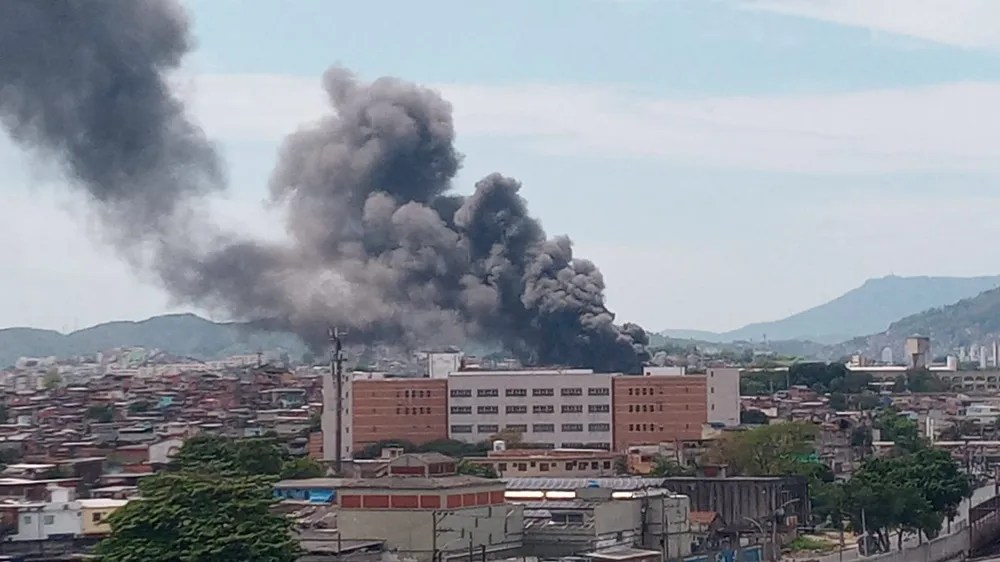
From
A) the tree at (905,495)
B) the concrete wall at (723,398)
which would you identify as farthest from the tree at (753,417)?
the tree at (905,495)

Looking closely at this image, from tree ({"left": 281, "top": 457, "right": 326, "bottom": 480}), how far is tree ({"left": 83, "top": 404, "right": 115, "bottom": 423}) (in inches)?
1260

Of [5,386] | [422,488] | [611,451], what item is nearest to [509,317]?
[611,451]

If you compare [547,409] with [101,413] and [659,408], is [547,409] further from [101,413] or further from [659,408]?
[101,413]

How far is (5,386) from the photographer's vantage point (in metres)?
138

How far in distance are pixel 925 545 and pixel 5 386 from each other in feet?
316

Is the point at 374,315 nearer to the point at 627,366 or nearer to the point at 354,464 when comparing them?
the point at 627,366

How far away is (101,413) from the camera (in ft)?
310

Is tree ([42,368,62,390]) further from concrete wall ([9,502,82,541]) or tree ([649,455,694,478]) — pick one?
concrete wall ([9,502,82,541])

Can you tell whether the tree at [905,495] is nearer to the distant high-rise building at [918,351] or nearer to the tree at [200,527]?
the tree at [200,527]

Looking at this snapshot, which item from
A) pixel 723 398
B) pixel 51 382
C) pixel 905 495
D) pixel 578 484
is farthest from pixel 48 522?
pixel 51 382

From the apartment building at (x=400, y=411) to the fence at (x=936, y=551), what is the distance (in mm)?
28067

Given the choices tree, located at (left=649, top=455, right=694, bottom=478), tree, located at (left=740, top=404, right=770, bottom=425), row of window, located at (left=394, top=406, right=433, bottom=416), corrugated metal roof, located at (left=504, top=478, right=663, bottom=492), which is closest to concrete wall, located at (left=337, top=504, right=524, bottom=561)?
corrugated metal roof, located at (left=504, top=478, right=663, bottom=492)

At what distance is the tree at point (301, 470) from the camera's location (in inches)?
2224

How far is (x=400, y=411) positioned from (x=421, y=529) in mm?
42531
